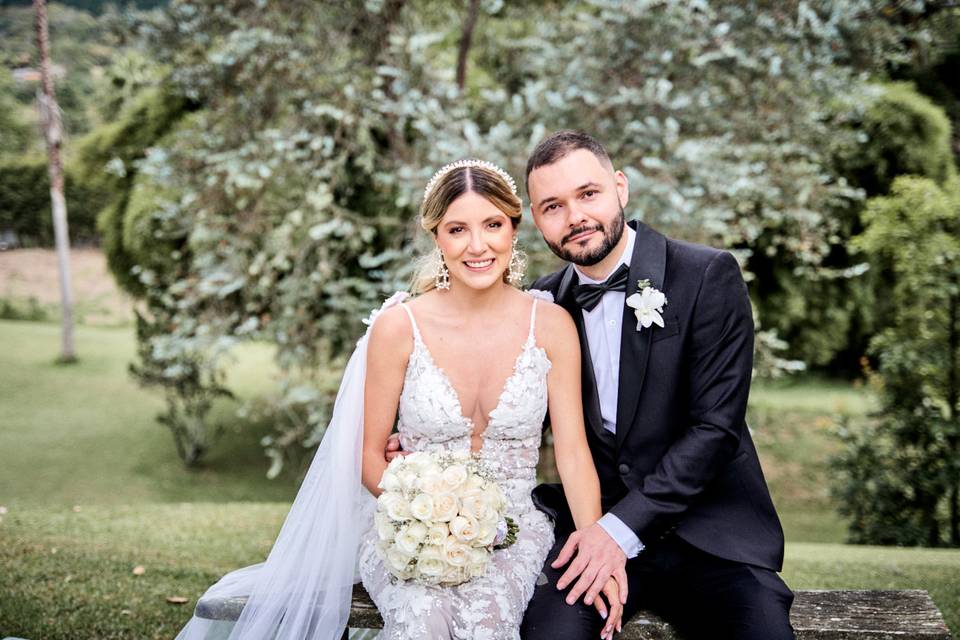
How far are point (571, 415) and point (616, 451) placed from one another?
7.7 inches

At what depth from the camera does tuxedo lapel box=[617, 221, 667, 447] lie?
8.98 ft

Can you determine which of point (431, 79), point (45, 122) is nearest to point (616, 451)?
point (431, 79)

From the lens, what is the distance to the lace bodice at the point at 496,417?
2.86 m

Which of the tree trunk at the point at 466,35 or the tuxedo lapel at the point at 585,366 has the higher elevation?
the tree trunk at the point at 466,35

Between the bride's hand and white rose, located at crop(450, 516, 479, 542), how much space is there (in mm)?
438

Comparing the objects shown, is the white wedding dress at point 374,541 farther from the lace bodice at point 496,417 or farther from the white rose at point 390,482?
the white rose at point 390,482

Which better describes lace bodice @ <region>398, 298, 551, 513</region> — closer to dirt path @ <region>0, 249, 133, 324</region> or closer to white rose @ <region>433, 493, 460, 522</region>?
white rose @ <region>433, 493, 460, 522</region>

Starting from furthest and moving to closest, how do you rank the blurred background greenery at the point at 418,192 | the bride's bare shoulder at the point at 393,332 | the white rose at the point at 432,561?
the blurred background greenery at the point at 418,192 < the bride's bare shoulder at the point at 393,332 < the white rose at the point at 432,561

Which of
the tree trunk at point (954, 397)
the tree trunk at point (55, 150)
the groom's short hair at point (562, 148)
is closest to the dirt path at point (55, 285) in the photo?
the tree trunk at point (55, 150)

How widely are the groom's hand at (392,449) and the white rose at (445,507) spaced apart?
53cm

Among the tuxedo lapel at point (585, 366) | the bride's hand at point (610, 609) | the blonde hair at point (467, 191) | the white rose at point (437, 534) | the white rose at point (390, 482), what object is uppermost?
the blonde hair at point (467, 191)

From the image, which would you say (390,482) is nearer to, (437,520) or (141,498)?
(437,520)

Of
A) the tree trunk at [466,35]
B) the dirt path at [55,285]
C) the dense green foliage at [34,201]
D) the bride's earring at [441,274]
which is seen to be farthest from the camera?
the dense green foliage at [34,201]

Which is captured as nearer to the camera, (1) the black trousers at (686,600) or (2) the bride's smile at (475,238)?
(1) the black trousers at (686,600)
